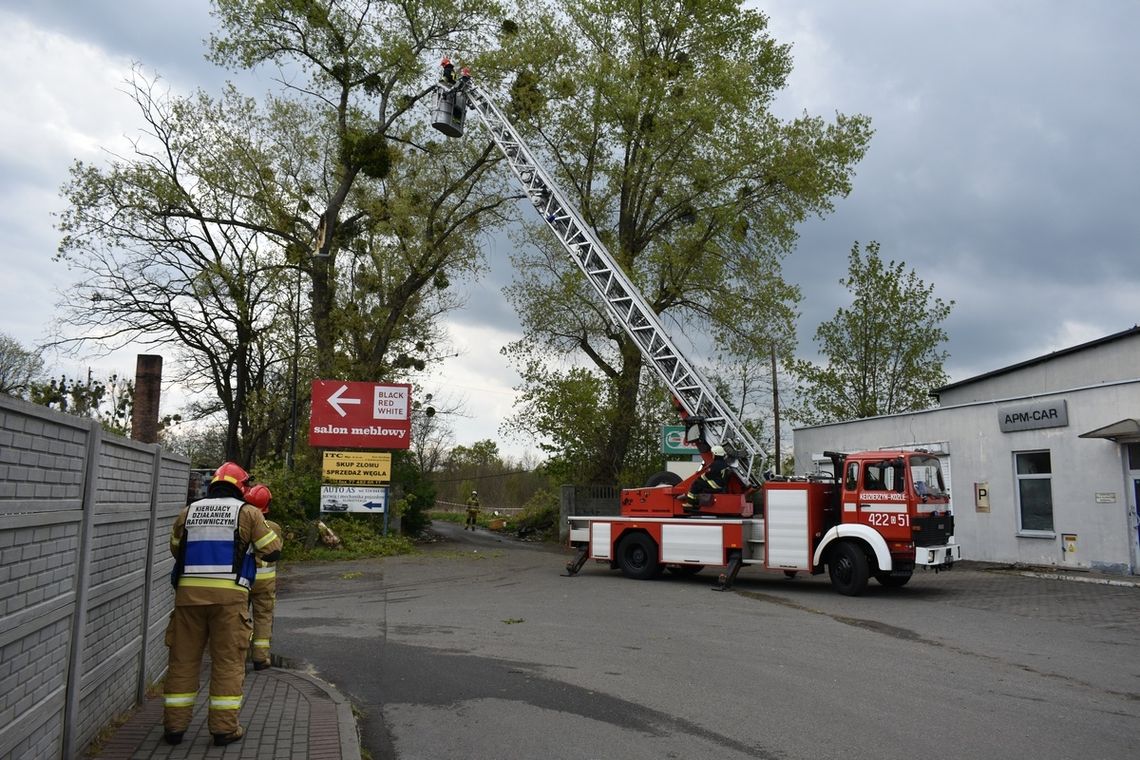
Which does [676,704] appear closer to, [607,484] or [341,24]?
[607,484]

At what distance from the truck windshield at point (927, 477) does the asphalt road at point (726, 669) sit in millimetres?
1755

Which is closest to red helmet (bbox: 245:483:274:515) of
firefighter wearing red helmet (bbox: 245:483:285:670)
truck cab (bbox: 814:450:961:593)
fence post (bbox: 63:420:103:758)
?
→ firefighter wearing red helmet (bbox: 245:483:285:670)

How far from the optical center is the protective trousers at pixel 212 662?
5.42 meters

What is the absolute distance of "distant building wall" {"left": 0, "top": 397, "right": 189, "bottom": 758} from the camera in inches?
153

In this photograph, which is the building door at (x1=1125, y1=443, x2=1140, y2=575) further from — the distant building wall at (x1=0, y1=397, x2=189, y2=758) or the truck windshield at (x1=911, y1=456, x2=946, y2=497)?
the distant building wall at (x1=0, y1=397, x2=189, y2=758)

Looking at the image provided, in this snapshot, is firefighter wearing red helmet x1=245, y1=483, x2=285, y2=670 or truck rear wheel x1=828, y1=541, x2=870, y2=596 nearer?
firefighter wearing red helmet x1=245, y1=483, x2=285, y2=670

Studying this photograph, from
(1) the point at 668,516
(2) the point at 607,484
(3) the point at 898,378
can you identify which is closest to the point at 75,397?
(2) the point at 607,484

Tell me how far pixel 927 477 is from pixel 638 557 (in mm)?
5712

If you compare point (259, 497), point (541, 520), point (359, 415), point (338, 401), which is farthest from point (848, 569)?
point (541, 520)

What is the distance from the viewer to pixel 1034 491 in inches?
747

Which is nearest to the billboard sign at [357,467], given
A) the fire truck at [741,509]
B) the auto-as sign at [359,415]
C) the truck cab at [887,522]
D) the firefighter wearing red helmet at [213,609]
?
the auto-as sign at [359,415]

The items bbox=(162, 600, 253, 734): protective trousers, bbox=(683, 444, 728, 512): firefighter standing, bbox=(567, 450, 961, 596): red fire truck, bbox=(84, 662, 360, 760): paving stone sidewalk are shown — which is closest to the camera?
bbox=(84, 662, 360, 760): paving stone sidewalk

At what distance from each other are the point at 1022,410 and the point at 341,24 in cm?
2218

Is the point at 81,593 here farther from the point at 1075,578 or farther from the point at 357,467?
the point at 357,467
